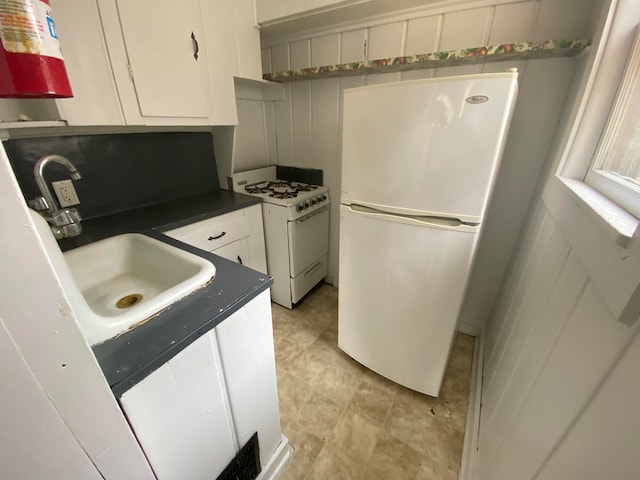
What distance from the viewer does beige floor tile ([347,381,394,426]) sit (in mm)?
1340

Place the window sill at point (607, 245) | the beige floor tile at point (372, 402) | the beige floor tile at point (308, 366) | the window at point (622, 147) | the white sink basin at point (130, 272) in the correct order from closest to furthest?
the window sill at point (607, 245), the window at point (622, 147), the white sink basin at point (130, 272), the beige floor tile at point (372, 402), the beige floor tile at point (308, 366)

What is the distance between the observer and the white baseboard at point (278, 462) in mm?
1060

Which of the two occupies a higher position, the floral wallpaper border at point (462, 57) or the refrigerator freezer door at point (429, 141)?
the floral wallpaper border at point (462, 57)

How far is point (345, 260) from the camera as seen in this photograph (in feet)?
4.58

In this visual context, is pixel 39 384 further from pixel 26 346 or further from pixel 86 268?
pixel 86 268

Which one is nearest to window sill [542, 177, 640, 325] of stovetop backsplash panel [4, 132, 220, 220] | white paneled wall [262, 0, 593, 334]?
white paneled wall [262, 0, 593, 334]

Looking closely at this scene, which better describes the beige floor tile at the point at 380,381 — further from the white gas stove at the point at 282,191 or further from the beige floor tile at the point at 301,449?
the white gas stove at the point at 282,191

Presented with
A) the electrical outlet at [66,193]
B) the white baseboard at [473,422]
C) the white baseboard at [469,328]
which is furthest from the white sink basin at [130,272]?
the white baseboard at [469,328]

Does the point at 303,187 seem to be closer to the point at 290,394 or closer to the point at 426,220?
the point at 426,220

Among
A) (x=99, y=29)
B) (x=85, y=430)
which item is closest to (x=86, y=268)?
(x=85, y=430)

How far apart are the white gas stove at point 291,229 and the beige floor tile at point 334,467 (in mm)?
1037

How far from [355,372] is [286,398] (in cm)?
43

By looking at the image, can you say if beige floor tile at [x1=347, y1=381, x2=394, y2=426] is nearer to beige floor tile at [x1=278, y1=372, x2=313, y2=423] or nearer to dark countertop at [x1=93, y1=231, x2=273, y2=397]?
beige floor tile at [x1=278, y1=372, x2=313, y2=423]

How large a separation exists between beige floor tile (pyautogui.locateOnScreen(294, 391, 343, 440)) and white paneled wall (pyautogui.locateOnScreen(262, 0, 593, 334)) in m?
1.10
